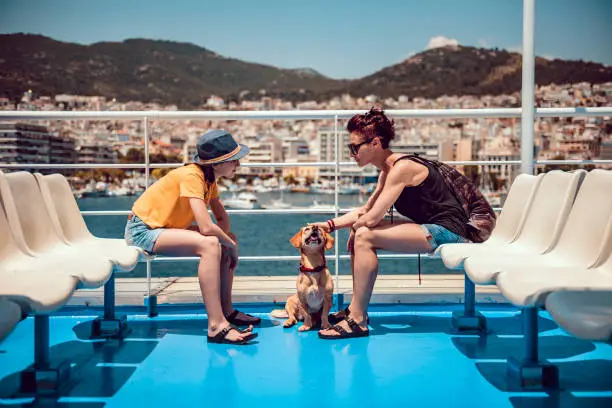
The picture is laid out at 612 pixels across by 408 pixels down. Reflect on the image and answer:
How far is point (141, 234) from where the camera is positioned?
10.4 ft

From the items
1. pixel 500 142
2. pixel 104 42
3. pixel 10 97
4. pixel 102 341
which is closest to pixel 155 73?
pixel 104 42

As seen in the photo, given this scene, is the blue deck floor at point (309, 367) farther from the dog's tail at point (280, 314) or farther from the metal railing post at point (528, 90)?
the metal railing post at point (528, 90)

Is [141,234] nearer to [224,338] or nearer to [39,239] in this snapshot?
[39,239]

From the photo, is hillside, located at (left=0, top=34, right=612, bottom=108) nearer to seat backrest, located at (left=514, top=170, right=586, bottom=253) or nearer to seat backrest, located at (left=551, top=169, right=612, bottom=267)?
seat backrest, located at (left=514, top=170, right=586, bottom=253)

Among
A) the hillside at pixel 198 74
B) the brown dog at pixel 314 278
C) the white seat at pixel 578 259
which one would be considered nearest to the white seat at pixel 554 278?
the white seat at pixel 578 259

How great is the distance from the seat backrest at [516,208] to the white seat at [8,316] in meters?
2.30

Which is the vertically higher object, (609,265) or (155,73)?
(155,73)

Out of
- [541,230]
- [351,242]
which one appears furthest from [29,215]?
[541,230]

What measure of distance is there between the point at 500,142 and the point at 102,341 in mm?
62494

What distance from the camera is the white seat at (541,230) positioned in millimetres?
2578

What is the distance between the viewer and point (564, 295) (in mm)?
1912

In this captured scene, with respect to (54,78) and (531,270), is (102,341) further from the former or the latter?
A: (54,78)

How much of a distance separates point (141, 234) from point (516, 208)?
1.92 meters

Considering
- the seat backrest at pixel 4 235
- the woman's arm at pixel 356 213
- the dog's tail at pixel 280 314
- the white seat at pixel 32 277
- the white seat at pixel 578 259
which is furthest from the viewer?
the dog's tail at pixel 280 314
